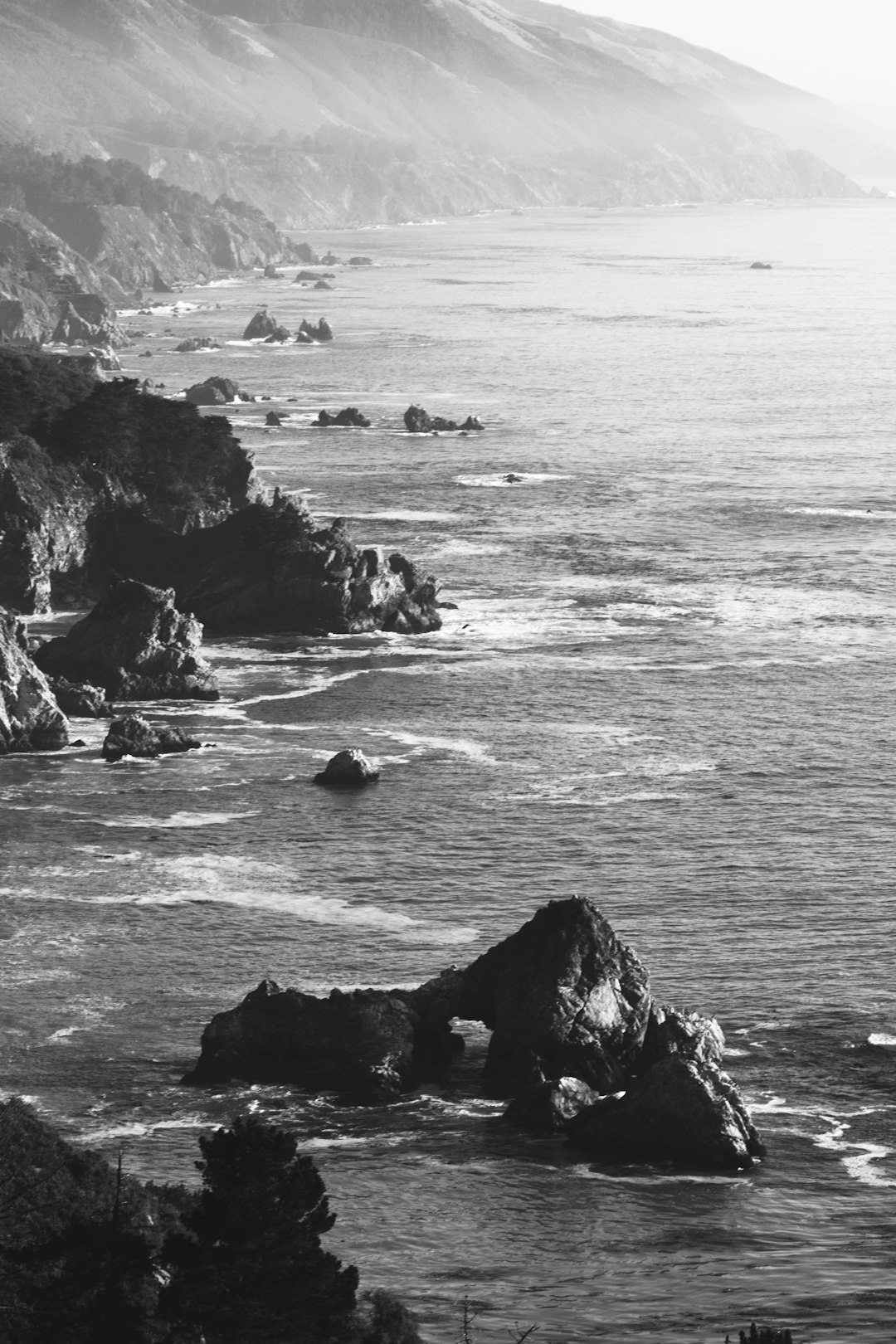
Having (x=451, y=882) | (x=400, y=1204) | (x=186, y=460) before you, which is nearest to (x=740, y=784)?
(x=451, y=882)

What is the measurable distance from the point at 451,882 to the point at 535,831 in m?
7.68

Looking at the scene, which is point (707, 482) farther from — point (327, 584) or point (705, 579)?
point (327, 584)

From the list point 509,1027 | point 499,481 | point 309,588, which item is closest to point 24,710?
point 309,588

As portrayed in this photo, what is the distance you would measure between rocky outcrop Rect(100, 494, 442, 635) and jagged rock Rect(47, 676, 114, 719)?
21.6 meters

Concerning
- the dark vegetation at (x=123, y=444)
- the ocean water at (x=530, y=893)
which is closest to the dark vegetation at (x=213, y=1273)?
the ocean water at (x=530, y=893)

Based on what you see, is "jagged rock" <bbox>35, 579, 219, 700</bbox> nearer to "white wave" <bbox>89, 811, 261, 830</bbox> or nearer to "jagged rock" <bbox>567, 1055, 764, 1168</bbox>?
"white wave" <bbox>89, 811, 261, 830</bbox>

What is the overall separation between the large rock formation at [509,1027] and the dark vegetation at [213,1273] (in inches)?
863

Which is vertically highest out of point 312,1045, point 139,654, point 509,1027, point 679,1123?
point 139,654

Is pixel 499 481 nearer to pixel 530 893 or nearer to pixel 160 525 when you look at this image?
pixel 160 525

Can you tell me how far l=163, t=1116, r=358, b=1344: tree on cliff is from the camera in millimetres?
52000

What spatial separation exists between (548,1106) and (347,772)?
38.5 meters

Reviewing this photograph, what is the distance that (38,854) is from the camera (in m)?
102

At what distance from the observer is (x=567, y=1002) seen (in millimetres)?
79562

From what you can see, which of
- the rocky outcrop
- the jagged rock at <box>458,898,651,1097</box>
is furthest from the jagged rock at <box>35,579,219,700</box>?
the jagged rock at <box>458,898,651,1097</box>
